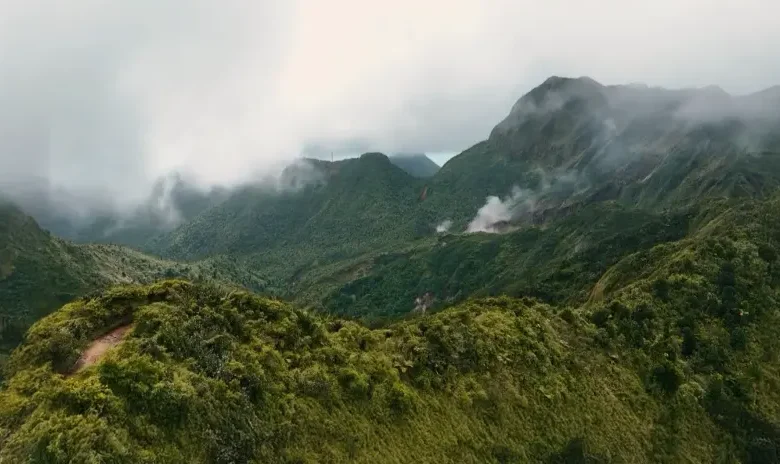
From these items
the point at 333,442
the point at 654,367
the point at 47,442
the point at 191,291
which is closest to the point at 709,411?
the point at 654,367

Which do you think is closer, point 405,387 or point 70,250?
point 405,387

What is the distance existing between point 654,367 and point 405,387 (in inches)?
944

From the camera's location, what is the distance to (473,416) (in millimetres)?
35281

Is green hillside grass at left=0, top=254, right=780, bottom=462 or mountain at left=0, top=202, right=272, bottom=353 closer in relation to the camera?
green hillside grass at left=0, top=254, right=780, bottom=462

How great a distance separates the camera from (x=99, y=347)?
2677 cm

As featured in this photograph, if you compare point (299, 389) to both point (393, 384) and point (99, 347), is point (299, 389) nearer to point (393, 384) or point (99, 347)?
point (393, 384)

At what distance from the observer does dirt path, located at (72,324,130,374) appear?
1007 inches

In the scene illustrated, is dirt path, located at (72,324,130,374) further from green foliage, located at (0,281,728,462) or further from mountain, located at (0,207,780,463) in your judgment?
green foliage, located at (0,281,728,462)

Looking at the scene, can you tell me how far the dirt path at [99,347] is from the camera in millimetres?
25578

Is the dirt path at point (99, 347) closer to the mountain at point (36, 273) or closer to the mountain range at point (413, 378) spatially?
the mountain range at point (413, 378)

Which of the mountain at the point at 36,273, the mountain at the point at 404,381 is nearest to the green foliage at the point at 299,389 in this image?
the mountain at the point at 404,381

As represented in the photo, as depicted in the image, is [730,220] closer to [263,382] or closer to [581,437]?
[581,437]

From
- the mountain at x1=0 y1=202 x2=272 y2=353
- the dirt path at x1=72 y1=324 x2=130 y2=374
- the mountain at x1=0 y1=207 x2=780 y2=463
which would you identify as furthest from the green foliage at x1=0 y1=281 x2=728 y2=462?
the mountain at x1=0 y1=202 x2=272 y2=353

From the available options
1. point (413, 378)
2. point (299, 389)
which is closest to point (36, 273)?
point (413, 378)
